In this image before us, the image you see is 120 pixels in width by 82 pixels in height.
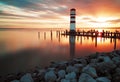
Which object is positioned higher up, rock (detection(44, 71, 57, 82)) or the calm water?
rock (detection(44, 71, 57, 82))

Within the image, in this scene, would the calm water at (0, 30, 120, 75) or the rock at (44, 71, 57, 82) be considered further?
the calm water at (0, 30, 120, 75)

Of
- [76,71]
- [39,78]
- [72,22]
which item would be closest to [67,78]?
[76,71]

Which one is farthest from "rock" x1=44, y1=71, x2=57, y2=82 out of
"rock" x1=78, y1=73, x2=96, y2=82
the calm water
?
the calm water

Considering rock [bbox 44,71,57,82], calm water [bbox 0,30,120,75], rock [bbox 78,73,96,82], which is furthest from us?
calm water [bbox 0,30,120,75]

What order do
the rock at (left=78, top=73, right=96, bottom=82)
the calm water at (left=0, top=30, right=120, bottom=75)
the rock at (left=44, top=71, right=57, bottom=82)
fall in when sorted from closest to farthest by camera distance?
the rock at (left=78, top=73, right=96, bottom=82)
the rock at (left=44, top=71, right=57, bottom=82)
the calm water at (left=0, top=30, right=120, bottom=75)

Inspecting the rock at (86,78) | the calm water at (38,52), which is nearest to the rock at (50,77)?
the rock at (86,78)

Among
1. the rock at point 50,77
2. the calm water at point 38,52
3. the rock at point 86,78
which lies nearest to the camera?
the rock at point 86,78

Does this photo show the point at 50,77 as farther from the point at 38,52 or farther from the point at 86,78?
the point at 38,52

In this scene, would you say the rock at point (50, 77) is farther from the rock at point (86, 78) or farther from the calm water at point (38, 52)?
the calm water at point (38, 52)

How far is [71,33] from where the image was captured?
3772 cm

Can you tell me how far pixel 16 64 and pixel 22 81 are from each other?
6178mm

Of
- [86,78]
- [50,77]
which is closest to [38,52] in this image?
[50,77]

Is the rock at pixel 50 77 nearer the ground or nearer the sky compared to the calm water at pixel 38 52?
nearer the sky

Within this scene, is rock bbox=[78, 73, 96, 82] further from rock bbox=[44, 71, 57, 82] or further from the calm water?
the calm water
